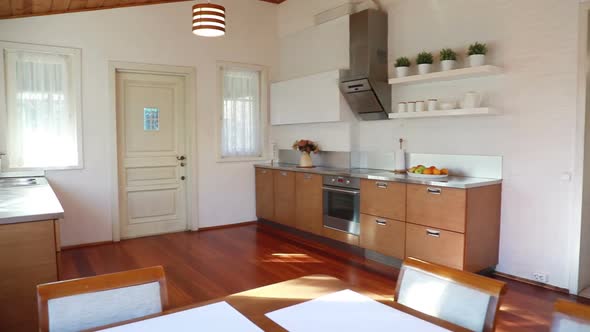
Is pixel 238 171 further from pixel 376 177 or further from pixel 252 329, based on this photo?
pixel 252 329

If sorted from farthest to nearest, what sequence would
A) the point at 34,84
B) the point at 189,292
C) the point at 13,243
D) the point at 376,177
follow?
the point at 34,84 < the point at 376,177 < the point at 189,292 < the point at 13,243

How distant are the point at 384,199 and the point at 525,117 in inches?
55.1

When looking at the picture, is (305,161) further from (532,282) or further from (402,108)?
(532,282)

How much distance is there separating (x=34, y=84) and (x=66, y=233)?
1635 mm

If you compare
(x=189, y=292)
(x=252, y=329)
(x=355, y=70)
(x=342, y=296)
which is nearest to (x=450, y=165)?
(x=355, y=70)

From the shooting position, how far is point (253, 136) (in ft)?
20.2

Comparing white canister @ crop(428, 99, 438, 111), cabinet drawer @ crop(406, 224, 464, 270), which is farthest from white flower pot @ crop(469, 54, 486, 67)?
cabinet drawer @ crop(406, 224, 464, 270)

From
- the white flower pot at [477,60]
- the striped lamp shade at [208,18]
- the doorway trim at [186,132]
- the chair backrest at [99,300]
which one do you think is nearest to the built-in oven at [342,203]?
the white flower pot at [477,60]

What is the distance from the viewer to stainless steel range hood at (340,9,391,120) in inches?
183

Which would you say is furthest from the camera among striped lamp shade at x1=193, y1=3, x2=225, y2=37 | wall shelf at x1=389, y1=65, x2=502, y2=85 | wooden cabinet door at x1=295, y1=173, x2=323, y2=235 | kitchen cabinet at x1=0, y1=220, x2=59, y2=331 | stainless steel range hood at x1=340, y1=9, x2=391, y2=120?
wooden cabinet door at x1=295, y1=173, x2=323, y2=235

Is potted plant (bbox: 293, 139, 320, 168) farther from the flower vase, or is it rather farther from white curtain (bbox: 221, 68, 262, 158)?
white curtain (bbox: 221, 68, 262, 158)

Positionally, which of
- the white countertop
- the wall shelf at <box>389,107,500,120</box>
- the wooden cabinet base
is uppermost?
the wall shelf at <box>389,107,500,120</box>

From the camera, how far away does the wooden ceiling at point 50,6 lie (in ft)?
12.7

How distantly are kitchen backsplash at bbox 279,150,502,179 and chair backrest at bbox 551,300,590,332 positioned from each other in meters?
2.85
